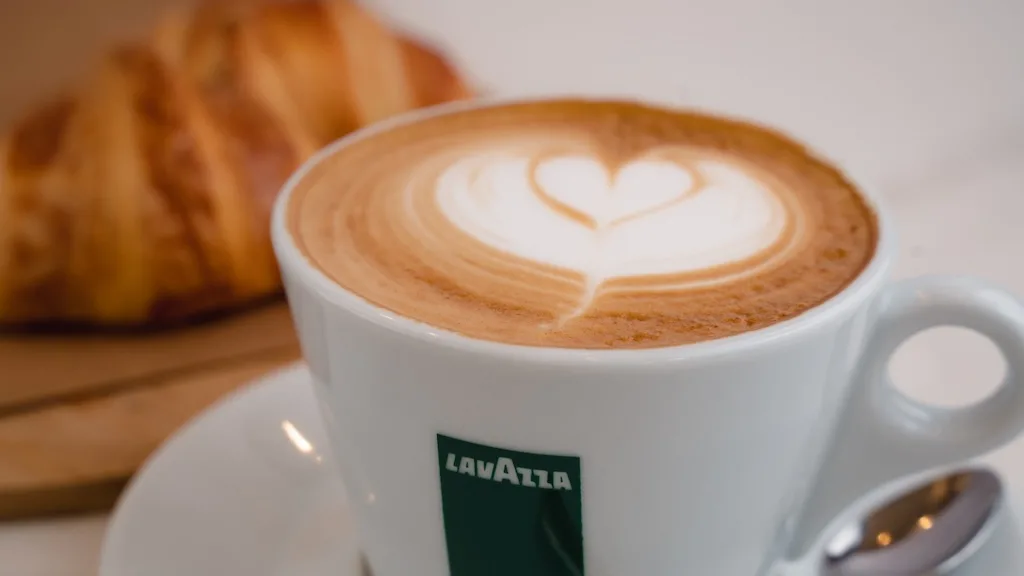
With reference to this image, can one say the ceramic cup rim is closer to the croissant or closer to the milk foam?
the milk foam

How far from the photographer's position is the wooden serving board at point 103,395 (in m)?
0.57

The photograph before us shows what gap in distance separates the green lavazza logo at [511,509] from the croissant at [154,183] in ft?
1.54

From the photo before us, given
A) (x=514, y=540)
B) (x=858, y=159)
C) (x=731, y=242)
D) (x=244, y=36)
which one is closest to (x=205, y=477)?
(x=514, y=540)

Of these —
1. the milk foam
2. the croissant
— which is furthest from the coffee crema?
the croissant

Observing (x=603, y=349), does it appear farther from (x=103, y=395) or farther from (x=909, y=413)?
(x=103, y=395)

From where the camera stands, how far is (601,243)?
0.41 m

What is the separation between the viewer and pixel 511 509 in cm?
38

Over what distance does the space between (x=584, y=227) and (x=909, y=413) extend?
18cm

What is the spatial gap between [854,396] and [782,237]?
0.28 ft

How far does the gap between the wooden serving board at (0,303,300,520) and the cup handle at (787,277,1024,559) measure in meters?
0.43

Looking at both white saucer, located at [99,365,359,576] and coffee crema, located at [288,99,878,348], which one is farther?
white saucer, located at [99,365,359,576]

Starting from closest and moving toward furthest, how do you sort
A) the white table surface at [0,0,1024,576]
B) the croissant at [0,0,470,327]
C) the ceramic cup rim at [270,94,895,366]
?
the ceramic cup rim at [270,94,895,366] → the croissant at [0,0,470,327] → the white table surface at [0,0,1024,576]

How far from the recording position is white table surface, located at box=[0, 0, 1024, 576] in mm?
872

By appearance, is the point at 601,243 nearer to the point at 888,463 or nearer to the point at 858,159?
the point at 888,463
